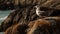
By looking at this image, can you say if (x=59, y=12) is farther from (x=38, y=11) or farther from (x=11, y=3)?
(x=11, y=3)

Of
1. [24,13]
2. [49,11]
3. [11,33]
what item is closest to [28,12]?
[24,13]

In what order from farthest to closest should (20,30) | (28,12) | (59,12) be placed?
(28,12) → (59,12) → (20,30)

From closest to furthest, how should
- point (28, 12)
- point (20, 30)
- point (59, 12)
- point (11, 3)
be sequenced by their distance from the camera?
point (20, 30), point (59, 12), point (28, 12), point (11, 3)

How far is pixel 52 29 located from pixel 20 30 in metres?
1.23

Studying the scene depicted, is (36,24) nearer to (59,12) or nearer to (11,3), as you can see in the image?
(59,12)

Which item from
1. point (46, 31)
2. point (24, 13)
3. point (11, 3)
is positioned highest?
point (46, 31)

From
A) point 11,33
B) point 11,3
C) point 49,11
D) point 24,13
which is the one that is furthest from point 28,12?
point 11,3

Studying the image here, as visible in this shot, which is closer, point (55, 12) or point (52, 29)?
point (52, 29)

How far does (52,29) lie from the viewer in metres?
9.88

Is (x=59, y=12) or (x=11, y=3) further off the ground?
(x=59, y=12)

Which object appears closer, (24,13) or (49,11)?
(49,11)

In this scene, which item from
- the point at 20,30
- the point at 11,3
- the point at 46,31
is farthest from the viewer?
the point at 11,3

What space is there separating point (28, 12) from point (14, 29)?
6.77 metres

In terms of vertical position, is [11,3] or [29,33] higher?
[29,33]
